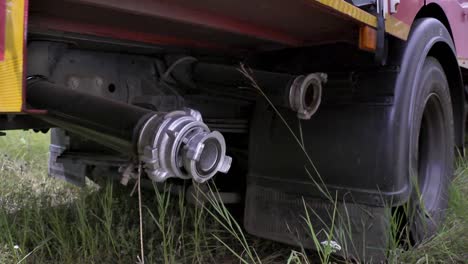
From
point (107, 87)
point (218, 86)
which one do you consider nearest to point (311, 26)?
point (218, 86)

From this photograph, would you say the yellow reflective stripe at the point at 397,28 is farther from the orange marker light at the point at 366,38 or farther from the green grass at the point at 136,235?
the green grass at the point at 136,235

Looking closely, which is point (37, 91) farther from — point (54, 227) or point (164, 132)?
point (54, 227)

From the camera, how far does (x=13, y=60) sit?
1190mm

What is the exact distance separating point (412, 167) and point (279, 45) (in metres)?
0.79

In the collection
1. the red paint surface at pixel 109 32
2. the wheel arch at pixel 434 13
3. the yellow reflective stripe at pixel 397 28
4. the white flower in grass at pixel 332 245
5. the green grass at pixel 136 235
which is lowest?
the green grass at pixel 136 235

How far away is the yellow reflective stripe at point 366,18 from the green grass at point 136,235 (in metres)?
0.84

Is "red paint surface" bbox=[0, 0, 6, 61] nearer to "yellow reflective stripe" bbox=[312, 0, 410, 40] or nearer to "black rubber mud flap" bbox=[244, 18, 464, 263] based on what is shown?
"yellow reflective stripe" bbox=[312, 0, 410, 40]

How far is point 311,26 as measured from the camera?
187 cm

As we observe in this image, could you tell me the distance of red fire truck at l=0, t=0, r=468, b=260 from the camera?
1.45 m

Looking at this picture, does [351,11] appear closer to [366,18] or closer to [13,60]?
[366,18]

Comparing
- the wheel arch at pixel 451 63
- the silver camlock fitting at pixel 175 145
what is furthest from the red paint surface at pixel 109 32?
the wheel arch at pixel 451 63

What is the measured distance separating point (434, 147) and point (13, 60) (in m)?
2.19

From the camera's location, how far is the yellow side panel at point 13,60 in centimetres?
116

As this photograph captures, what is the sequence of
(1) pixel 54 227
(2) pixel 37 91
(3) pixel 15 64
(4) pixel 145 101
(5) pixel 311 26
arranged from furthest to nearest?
(1) pixel 54 227, (4) pixel 145 101, (5) pixel 311 26, (2) pixel 37 91, (3) pixel 15 64
